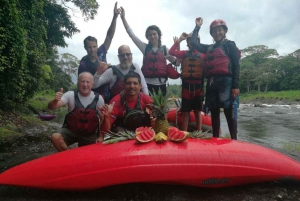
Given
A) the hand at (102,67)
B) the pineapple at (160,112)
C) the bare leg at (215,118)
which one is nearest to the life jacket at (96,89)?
the hand at (102,67)

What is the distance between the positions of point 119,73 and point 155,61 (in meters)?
0.83

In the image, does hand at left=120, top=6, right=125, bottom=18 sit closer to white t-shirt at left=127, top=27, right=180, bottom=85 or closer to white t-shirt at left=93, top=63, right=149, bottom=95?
white t-shirt at left=127, top=27, right=180, bottom=85

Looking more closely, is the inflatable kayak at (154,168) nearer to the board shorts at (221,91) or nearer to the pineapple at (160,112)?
the pineapple at (160,112)

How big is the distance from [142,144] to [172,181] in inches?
21.5

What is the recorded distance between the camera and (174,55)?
436 cm

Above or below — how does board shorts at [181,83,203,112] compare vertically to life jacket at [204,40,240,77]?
below

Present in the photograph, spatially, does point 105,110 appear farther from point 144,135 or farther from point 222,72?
point 222,72

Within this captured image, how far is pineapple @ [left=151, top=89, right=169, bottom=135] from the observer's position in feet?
10.0

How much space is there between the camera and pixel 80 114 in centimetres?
329

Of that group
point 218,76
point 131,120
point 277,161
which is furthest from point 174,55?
point 277,161

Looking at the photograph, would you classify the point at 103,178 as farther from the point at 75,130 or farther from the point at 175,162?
the point at 75,130

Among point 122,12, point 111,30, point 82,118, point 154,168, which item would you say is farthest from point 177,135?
point 122,12

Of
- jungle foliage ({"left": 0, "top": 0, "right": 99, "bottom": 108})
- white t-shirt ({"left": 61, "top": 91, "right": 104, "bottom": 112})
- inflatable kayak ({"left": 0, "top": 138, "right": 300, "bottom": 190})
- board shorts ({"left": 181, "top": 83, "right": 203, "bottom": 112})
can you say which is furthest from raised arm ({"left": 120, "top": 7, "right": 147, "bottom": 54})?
jungle foliage ({"left": 0, "top": 0, "right": 99, "bottom": 108})

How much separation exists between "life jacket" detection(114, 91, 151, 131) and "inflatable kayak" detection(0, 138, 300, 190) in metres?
0.65
